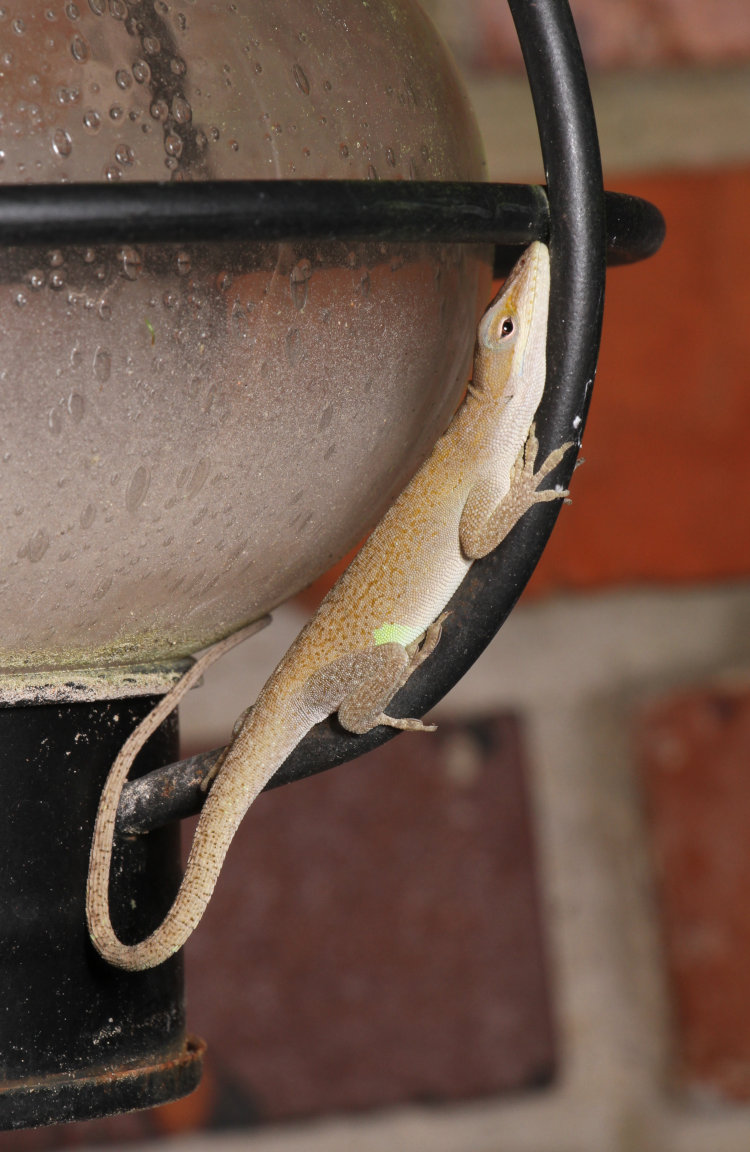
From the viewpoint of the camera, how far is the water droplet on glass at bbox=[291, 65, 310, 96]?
308 millimetres

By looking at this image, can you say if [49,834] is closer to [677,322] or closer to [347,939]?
[347,939]

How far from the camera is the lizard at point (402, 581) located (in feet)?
1.37

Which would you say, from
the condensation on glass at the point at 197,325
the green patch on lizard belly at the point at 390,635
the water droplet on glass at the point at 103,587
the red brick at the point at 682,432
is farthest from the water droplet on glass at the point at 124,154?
the red brick at the point at 682,432

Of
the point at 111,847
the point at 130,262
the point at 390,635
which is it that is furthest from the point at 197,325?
the point at 390,635

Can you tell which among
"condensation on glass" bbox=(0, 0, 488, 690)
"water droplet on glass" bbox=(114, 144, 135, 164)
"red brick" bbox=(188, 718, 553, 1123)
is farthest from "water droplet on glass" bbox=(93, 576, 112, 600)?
"red brick" bbox=(188, 718, 553, 1123)

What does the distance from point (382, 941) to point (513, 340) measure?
406 mm

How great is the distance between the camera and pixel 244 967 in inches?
30.2

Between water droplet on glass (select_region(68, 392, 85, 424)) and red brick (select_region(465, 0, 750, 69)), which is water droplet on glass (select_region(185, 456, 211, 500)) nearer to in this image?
water droplet on glass (select_region(68, 392, 85, 424))

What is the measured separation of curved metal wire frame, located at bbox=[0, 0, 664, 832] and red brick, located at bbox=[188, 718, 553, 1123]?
421 mm

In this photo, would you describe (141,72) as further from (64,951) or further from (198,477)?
(64,951)

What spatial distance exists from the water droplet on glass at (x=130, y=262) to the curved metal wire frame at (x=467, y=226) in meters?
0.04

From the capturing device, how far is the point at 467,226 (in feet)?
0.92

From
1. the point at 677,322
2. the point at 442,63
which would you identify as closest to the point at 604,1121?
the point at 677,322

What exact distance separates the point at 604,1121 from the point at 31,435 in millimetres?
629
